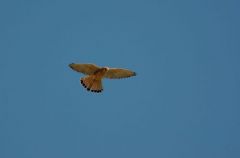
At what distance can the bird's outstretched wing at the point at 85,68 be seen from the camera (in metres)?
75.8

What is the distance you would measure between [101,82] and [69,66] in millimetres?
1884

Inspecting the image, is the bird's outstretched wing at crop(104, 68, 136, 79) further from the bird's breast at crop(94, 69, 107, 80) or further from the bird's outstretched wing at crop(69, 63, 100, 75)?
the bird's outstretched wing at crop(69, 63, 100, 75)

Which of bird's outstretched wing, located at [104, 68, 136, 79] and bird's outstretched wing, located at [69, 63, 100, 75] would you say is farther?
bird's outstretched wing, located at [104, 68, 136, 79]

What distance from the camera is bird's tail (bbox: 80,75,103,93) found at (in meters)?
→ 76.8

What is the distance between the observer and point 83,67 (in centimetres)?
7594

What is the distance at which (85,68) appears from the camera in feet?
250

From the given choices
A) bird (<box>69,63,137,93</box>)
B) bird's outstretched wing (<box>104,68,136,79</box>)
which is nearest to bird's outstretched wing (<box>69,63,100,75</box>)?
bird (<box>69,63,137,93</box>)

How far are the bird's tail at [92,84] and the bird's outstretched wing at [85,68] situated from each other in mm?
342

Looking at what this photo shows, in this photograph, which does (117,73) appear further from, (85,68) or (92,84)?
(85,68)

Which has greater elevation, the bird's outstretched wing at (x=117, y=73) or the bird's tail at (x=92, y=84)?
the bird's outstretched wing at (x=117, y=73)

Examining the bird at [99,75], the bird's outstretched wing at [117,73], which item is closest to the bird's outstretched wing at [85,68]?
the bird at [99,75]

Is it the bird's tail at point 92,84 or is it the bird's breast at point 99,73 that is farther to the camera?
the bird's tail at point 92,84

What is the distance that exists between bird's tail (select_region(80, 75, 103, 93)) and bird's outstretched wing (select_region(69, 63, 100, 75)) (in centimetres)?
34

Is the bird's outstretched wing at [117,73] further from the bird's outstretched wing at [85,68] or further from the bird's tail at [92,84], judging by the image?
the bird's outstretched wing at [85,68]
